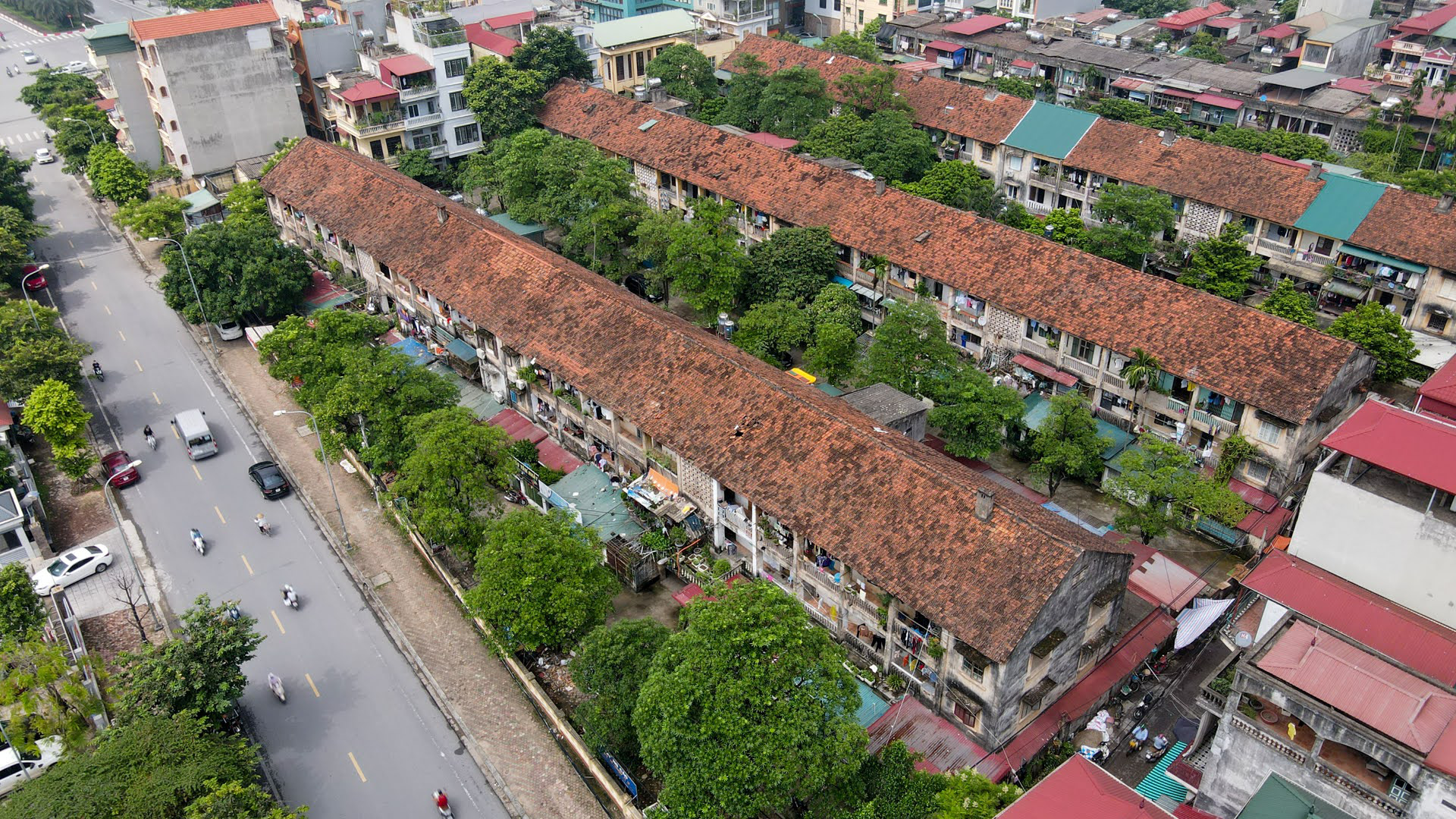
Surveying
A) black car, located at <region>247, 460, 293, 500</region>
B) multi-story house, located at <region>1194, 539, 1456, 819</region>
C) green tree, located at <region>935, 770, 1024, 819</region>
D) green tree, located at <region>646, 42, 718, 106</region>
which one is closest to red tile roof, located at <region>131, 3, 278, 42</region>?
green tree, located at <region>646, 42, 718, 106</region>

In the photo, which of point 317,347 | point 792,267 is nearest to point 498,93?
point 792,267

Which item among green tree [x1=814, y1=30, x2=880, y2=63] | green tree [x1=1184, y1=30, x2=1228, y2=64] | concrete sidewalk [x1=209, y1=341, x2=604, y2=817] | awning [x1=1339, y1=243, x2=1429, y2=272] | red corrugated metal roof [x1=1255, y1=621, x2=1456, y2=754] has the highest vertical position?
green tree [x1=814, y1=30, x2=880, y2=63]

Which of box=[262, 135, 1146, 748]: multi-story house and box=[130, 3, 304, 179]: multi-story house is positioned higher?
box=[130, 3, 304, 179]: multi-story house

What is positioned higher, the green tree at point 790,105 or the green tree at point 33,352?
the green tree at point 790,105

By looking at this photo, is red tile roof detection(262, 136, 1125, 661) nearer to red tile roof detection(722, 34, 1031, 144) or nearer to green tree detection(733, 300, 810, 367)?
green tree detection(733, 300, 810, 367)

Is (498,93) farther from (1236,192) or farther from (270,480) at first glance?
(1236,192)

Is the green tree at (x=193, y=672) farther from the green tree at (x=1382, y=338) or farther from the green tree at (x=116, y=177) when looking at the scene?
the green tree at (x=1382, y=338)

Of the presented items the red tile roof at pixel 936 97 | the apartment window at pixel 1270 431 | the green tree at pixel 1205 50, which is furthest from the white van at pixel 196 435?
the green tree at pixel 1205 50
